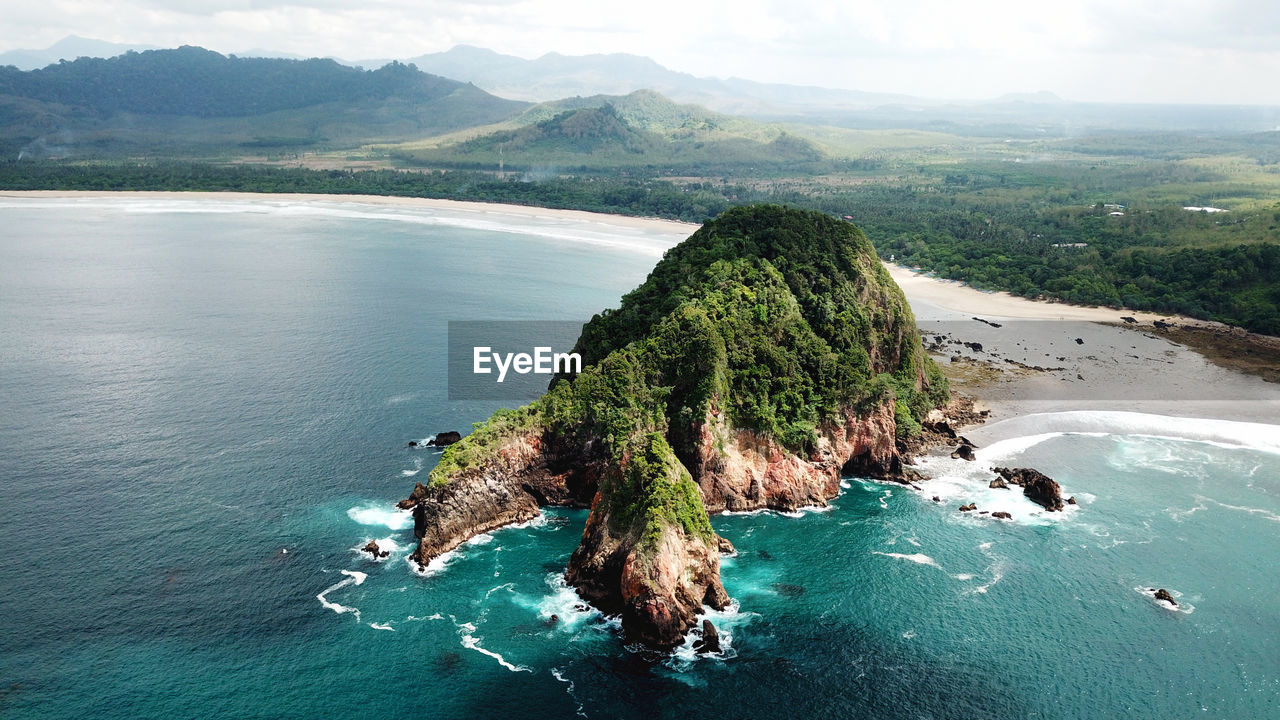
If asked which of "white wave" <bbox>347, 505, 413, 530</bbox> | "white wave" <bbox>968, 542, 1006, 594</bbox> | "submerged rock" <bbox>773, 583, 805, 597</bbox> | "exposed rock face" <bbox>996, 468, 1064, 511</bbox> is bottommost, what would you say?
"submerged rock" <bbox>773, 583, 805, 597</bbox>

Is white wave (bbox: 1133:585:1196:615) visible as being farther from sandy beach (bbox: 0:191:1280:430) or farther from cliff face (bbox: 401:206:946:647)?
sandy beach (bbox: 0:191:1280:430)

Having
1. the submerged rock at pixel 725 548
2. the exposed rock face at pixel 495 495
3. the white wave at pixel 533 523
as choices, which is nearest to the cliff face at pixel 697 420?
the exposed rock face at pixel 495 495

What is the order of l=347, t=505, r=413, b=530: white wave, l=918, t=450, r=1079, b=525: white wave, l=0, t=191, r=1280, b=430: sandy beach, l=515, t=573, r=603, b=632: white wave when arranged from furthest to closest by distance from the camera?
l=0, t=191, r=1280, b=430: sandy beach → l=918, t=450, r=1079, b=525: white wave → l=347, t=505, r=413, b=530: white wave → l=515, t=573, r=603, b=632: white wave

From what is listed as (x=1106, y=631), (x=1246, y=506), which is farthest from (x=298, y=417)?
(x=1246, y=506)

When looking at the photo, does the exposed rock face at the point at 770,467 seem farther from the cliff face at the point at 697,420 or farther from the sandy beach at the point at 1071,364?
the sandy beach at the point at 1071,364

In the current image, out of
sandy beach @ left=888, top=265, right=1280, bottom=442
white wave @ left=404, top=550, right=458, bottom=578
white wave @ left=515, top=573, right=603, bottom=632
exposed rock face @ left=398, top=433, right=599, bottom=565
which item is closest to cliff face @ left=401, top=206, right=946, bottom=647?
exposed rock face @ left=398, top=433, right=599, bottom=565

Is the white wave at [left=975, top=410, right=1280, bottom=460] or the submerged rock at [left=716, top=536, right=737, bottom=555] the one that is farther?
the white wave at [left=975, top=410, right=1280, bottom=460]
